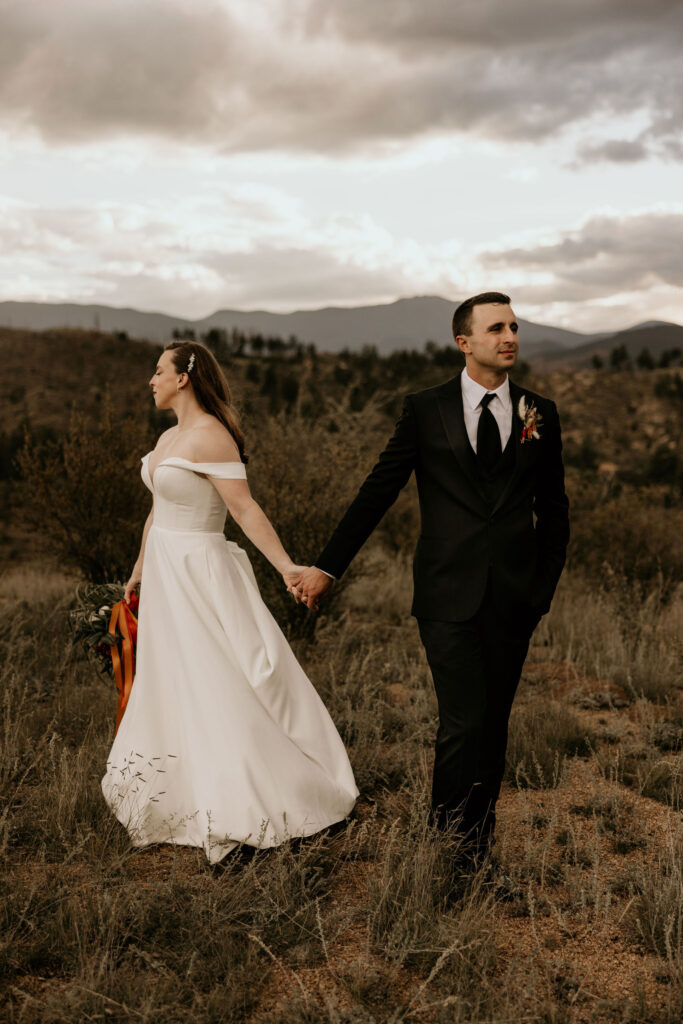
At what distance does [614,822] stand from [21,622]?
194 inches

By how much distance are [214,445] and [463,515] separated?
1185 mm

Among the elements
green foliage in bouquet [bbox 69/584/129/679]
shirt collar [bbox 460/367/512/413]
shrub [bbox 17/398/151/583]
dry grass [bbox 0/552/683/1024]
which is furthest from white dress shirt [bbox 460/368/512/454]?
shrub [bbox 17/398/151/583]

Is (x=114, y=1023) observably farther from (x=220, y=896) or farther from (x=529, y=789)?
(x=529, y=789)

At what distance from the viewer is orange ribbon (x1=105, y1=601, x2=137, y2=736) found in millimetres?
4359

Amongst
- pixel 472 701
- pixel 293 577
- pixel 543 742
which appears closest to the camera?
pixel 472 701

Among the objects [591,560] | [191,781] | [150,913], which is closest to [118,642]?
[191,781]

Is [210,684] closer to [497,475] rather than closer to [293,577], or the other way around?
[293,577]

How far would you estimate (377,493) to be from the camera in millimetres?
3703

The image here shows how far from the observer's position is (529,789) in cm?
479

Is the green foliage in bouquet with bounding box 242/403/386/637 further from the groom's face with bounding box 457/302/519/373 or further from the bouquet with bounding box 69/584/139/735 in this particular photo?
the groom's face with bounding box 457/302/519/373

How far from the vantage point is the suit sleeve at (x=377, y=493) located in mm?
3680

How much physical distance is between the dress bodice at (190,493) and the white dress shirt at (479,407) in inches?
40.3

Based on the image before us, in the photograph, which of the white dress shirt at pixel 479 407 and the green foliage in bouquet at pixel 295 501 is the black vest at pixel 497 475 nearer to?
the white dress shirt at pixel 479 407

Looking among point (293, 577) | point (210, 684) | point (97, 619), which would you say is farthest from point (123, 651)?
point (293, 577)
